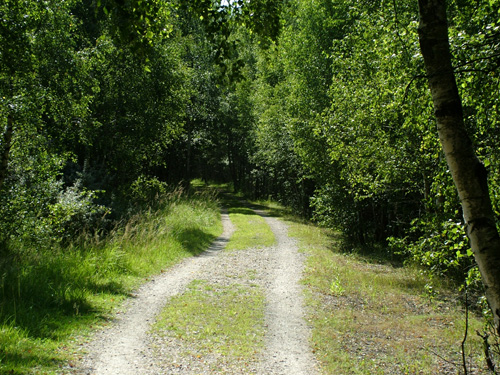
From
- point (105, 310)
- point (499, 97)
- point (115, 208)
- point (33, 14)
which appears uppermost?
point (33, 14)

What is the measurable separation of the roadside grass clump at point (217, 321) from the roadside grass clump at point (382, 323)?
45.4 inches

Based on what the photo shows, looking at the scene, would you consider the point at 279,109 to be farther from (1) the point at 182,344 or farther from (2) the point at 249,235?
(1) the point at 182,344

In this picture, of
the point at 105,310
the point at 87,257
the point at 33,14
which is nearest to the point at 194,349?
the point at 105,310

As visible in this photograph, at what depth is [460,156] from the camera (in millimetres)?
2541

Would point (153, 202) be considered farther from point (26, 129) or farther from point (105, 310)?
point (105, 310)

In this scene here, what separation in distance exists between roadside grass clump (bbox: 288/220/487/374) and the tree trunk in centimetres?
185

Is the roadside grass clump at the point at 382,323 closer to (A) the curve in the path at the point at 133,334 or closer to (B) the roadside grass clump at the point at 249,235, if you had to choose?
(A) the curve in the path at the point at 133,334

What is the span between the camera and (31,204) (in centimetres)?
989

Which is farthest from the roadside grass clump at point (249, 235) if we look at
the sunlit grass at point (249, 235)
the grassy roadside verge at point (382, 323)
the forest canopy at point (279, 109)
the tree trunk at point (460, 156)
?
the tree trunk at point (460, 156)

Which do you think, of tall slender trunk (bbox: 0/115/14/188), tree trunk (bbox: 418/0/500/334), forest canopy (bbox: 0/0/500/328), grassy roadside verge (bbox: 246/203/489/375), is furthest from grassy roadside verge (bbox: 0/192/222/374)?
tree trunk (bbox: 418/0/500/334)

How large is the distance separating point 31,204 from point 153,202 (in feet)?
29.7

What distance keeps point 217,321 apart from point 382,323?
11.4 feet

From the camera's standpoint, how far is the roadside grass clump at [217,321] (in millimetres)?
5840

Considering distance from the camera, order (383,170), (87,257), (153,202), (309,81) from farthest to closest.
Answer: (309,81), (153,202), (383,170), (87,257)
